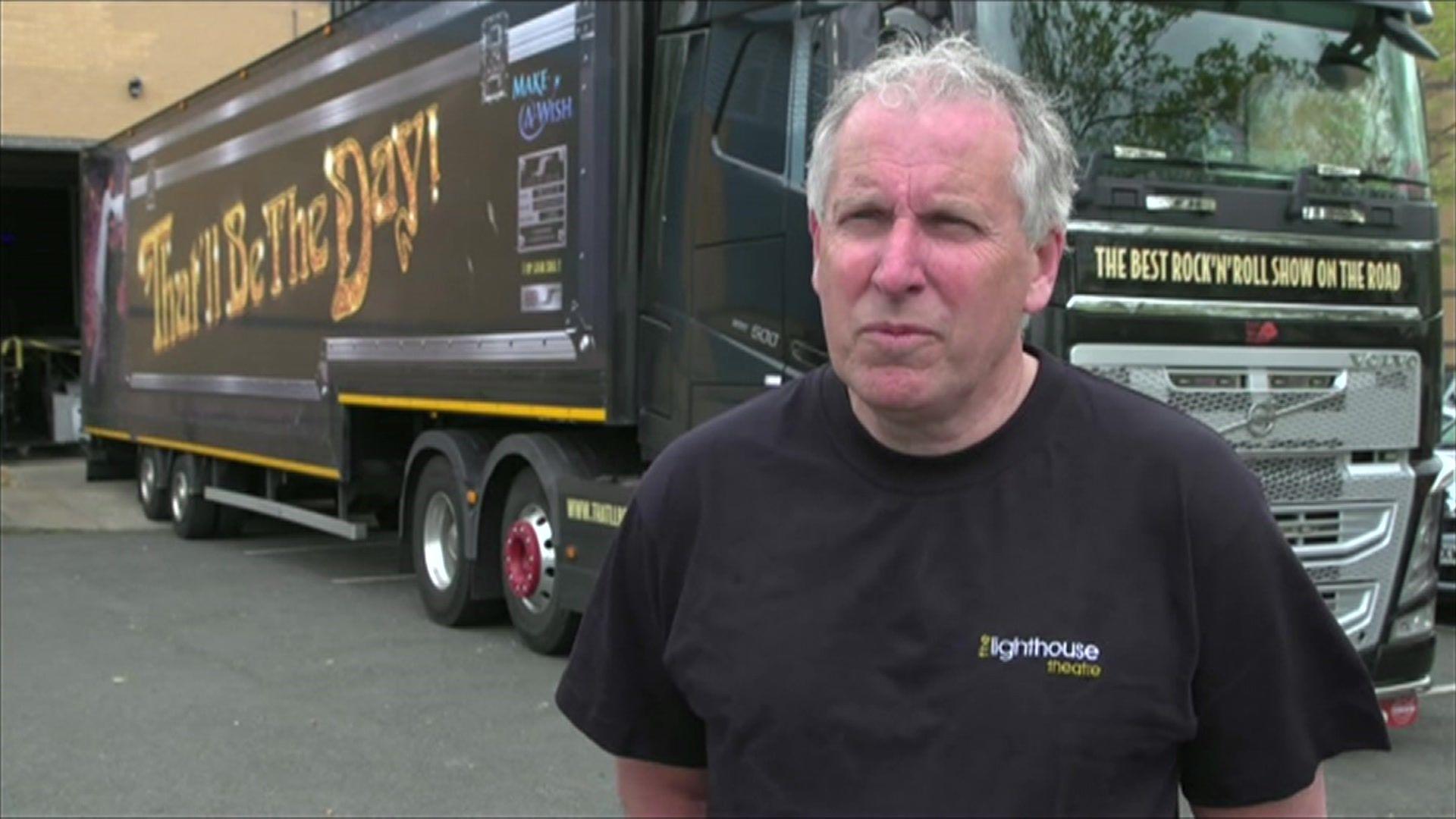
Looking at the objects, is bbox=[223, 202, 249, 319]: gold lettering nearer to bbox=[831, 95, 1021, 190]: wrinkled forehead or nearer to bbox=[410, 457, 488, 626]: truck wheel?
bbox=[410, 457, 488, 626]: truck wheel

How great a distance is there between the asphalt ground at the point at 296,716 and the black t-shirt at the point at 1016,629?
4177 mm

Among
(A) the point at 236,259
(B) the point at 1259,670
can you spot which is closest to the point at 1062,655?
(B) the point at 1259,670

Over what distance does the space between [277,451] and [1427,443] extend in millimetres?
8589

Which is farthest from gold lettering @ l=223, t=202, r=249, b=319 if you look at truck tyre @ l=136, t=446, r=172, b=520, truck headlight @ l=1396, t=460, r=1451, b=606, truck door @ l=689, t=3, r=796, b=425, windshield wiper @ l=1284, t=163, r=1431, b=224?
truck headlight @ l=1396, t=460, r=1451, b=606

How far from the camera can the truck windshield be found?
6.09 m

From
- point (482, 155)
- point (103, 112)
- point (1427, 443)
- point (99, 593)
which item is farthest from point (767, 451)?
point (103, 112)

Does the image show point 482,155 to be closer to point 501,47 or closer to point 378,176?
point 501,47

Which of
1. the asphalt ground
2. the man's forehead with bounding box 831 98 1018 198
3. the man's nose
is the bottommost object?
the asphalt ground

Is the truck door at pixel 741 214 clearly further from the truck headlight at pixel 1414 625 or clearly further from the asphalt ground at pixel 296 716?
the truck headlight at pixel 1414 625

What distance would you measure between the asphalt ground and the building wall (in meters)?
12.2

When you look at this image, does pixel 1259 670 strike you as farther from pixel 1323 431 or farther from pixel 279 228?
pixel 279 228

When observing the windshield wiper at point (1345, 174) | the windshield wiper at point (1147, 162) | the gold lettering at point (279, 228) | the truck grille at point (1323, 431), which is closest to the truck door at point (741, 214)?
the windshield wiper at point (1147, 162)

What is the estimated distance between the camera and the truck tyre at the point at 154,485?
16484 millimetres

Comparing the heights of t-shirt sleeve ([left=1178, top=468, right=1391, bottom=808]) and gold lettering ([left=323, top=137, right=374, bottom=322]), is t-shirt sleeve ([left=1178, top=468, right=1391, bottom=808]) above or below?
below
